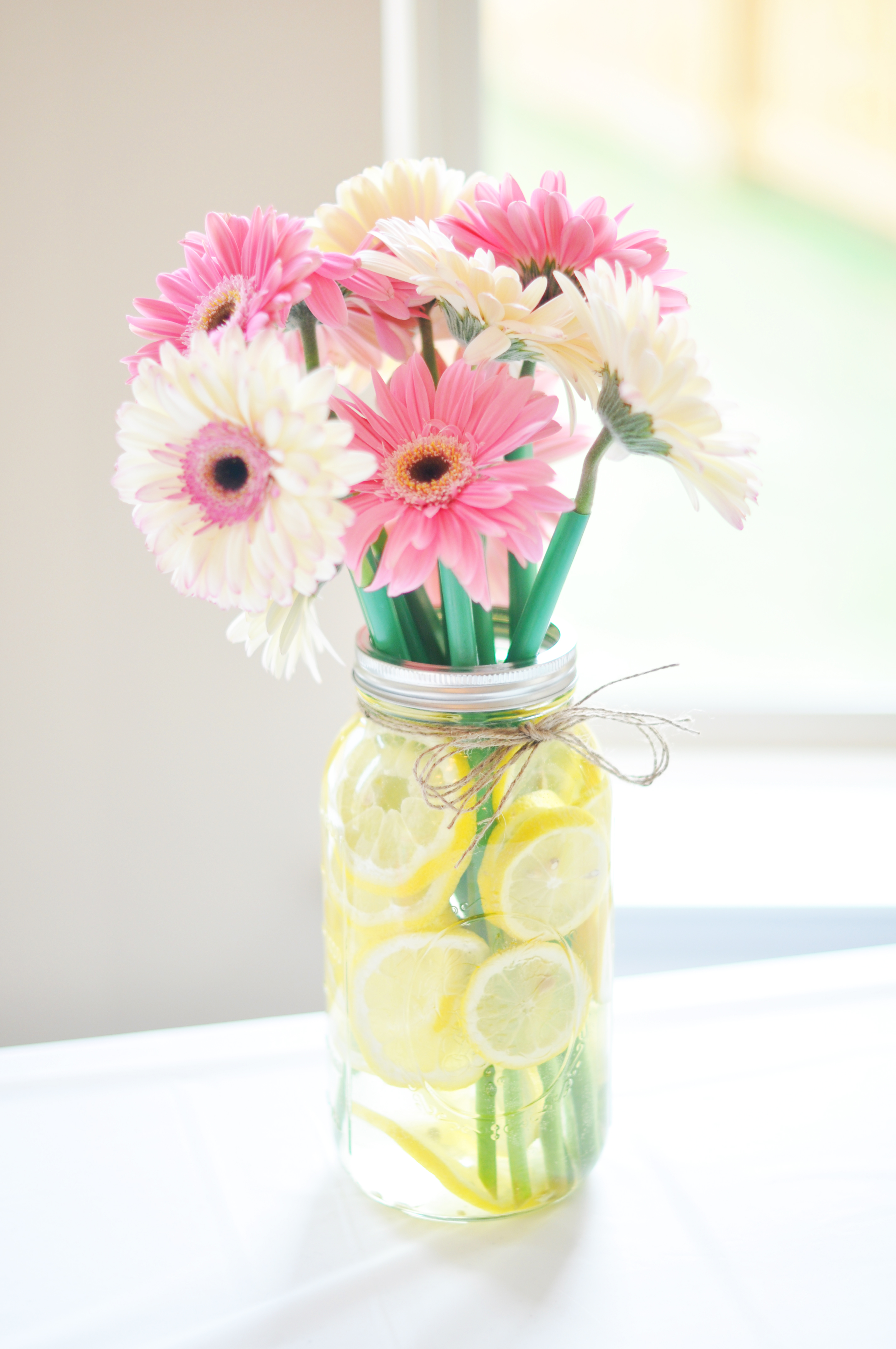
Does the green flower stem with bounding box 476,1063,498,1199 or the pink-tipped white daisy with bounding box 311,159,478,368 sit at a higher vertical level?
the pink-tipped white daisy with bounding box 311,159,478,368

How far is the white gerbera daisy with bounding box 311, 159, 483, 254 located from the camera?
0.56 metres

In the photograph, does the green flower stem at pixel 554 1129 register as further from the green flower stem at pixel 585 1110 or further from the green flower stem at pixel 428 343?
the green flower stem at pixel 428 343

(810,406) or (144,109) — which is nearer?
(144,109)

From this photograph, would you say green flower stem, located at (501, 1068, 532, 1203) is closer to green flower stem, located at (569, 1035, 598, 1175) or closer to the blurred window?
green flower stem, located at (569, 1035, 598, 1175)

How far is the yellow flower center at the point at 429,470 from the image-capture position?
1.53 ft

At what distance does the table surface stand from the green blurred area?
530 millimetres

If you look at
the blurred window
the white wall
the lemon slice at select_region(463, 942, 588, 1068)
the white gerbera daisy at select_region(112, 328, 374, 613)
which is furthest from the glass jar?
the blurred window

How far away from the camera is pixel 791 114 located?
1097 mm

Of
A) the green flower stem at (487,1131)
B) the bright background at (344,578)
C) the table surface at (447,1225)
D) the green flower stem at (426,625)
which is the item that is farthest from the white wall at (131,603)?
the green flower stem at (487,1131)

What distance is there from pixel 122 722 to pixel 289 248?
567 millimetres

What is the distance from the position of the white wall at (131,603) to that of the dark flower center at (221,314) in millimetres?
426

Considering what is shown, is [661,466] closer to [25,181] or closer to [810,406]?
[810,406]

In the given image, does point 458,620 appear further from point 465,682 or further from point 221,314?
point 221,314

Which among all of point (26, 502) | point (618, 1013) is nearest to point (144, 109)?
point (26, 502)
